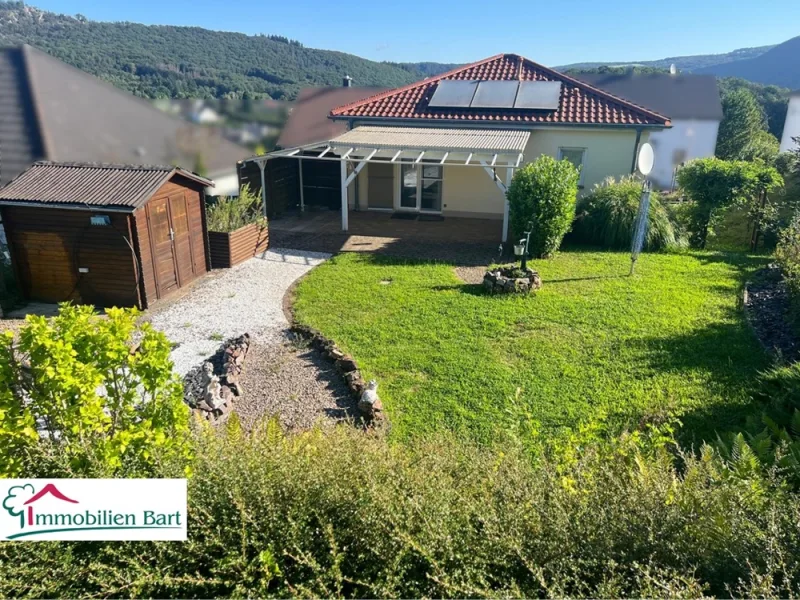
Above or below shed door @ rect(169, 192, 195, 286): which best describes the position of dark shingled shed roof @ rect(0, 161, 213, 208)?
above

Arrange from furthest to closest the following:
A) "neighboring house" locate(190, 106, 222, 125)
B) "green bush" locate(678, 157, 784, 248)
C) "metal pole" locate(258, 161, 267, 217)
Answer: "metal pole" locate(258, 161, 267, 217), "green bush" locate(678, 157, 784, 248), "neighboring house" locate(190, 106, 222, 125)

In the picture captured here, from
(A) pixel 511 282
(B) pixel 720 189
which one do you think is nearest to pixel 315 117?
(A) pixel 511 282

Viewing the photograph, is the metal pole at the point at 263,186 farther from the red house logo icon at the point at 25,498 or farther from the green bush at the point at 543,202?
the red house logo icon at the point at 25,498

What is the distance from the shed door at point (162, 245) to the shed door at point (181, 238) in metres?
0.15

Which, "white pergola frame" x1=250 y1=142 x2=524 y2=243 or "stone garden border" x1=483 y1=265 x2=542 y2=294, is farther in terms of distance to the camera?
"white pergola frame" x1=250 y1=142 x2=524 y2=243

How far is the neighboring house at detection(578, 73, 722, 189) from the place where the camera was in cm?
3275

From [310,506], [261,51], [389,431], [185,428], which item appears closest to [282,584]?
[310,506]

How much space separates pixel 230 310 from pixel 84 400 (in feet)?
21.5

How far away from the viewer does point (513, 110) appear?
1727 centimetres

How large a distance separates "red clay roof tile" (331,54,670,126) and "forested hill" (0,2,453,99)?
14.4 feet

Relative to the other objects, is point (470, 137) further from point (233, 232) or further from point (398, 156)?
point (233, 232)

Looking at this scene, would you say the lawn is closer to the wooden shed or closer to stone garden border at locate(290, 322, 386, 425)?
stone garden border at locate(290, 322, 386, 425)

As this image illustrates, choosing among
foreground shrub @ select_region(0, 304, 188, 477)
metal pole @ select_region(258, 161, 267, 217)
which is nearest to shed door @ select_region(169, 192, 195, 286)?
metal pole @ select_region(258, 161, 267, 217)

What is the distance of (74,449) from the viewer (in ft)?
11.5
